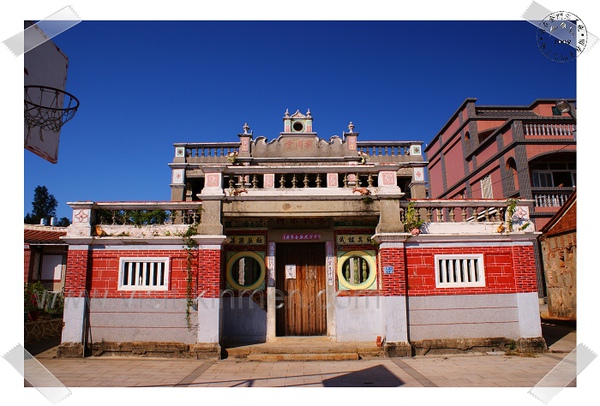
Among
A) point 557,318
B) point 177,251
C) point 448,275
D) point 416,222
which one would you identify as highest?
point 416,222

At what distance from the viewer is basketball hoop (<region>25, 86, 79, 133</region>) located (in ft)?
20.7

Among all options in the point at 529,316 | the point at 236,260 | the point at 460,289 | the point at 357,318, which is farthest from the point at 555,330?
the point at 236,260

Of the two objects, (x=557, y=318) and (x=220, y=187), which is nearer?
(x=220, y=187)

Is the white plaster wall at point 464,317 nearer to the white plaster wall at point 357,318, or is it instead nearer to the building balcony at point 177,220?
the white plaster wall at point 357,318

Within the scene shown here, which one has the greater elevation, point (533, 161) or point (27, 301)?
point (533, 161)

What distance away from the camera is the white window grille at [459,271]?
31.1 ft

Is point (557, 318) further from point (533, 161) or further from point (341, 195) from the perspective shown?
point (341, 195)

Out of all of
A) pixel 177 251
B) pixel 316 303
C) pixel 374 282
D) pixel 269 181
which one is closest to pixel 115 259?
pixel 177 251

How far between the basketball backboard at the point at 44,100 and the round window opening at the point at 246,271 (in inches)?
191

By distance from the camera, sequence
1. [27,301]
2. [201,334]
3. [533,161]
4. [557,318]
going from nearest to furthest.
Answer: [201,334] < [27,301] < [557,318] < [533,161]

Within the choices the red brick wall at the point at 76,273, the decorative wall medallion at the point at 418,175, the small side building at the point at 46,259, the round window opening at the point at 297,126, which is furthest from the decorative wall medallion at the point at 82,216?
the decorative wall medallion at the point at 418,175

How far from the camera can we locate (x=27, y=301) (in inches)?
446

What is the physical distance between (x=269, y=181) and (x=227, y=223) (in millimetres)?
1728

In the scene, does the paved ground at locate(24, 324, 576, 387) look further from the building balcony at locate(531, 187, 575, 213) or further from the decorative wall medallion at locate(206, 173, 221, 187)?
the building balcony at locate(531, 187, 575, 213)
